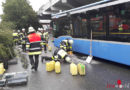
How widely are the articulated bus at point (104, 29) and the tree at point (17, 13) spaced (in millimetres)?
18948

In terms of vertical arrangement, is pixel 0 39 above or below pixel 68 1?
below

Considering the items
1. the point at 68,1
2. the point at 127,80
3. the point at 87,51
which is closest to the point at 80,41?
the point at 87,51

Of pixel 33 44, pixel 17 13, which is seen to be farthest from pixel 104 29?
pixel 17 13

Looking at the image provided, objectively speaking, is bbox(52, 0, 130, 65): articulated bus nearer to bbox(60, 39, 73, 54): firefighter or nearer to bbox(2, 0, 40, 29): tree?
bbox(60, 39, 73, 54): firefighter

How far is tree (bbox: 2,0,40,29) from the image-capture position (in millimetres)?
23984

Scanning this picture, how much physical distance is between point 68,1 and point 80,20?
1878cm

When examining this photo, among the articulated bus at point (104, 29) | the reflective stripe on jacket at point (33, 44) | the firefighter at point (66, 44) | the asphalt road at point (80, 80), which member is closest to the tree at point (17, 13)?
the articulated bus at point (104, 29)

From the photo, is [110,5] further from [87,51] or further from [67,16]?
[67,16]

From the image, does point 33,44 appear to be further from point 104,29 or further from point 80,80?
point 104,29

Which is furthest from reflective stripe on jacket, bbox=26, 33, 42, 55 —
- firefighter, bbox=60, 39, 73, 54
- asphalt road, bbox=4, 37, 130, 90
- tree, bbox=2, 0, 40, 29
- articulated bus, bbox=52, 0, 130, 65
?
tree, bbox=2, 0, 40, 29

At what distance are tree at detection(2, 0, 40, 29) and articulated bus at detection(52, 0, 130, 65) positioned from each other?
18.9 metres

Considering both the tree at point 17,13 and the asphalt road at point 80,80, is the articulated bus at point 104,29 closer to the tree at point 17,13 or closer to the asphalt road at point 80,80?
the asphalt road at point 80,80

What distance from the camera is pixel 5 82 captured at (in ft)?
12.8

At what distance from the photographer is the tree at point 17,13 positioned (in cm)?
2398
